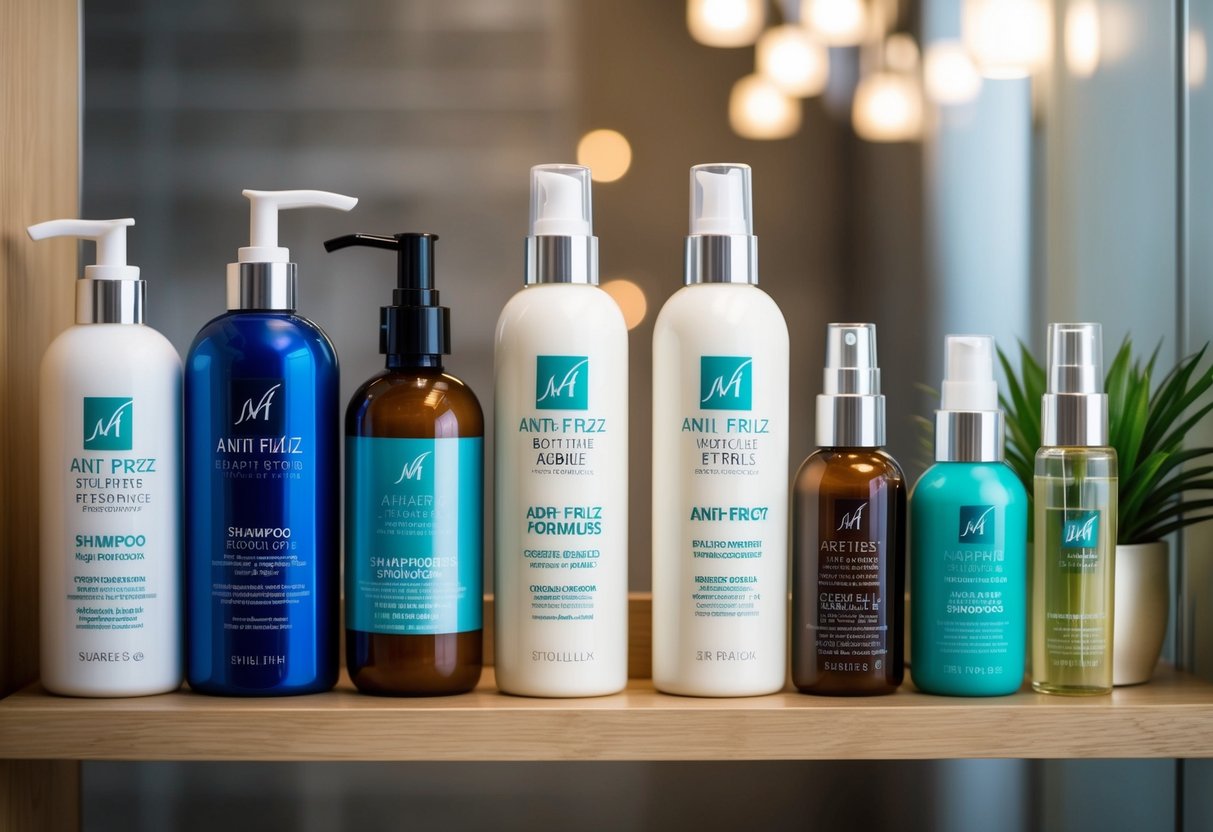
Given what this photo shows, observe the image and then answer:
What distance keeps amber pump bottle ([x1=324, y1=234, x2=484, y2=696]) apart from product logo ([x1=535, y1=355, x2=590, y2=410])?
0.13ft

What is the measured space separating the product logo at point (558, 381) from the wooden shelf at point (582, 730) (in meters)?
0.14

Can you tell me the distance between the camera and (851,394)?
60 centimetres

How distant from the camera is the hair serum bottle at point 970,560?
583mm

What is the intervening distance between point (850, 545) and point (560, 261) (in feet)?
0.65

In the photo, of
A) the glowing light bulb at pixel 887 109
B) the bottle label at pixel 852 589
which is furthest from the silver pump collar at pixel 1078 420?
the glowing light bulb at pixel 887 109

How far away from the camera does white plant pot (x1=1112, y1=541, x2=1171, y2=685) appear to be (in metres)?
0.62

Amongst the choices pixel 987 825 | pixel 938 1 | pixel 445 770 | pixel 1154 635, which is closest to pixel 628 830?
pixel 445 770

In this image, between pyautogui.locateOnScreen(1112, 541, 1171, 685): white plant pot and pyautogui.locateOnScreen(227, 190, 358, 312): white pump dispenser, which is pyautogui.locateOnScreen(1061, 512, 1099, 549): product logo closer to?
pyautogui.locateOnScreen(1112, 541, 1171, 685): white plant pot

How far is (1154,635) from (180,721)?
1.60ft

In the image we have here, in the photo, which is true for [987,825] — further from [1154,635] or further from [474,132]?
[474,132]

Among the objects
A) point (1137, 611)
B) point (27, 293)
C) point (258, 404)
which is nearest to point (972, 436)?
point (1137, 611)

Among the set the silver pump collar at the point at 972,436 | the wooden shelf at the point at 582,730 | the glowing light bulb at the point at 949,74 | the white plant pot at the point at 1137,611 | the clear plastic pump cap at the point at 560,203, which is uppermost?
the glowing light bulb at the point at 949,74

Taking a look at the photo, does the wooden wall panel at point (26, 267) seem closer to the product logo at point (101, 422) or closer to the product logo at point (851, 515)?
the product logo at point (101, 422)

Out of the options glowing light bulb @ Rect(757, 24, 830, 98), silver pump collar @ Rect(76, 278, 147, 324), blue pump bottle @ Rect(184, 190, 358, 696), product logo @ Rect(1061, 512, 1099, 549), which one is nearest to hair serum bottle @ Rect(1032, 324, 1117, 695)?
product logo @ Rect(1061, 512, 1099, 549)
